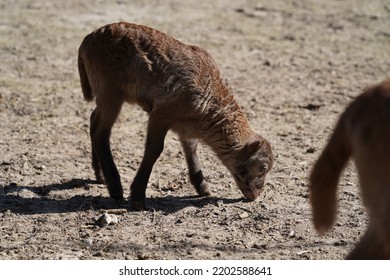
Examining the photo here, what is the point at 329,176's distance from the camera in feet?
15.2

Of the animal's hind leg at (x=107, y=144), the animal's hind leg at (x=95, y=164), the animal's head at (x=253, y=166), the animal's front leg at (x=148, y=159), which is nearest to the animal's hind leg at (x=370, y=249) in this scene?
the animal's head at (x=253, y=166)

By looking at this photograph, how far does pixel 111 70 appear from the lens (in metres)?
7.29

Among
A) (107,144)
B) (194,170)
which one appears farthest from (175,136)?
(107,144)

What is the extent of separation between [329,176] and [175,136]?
16.2 ft

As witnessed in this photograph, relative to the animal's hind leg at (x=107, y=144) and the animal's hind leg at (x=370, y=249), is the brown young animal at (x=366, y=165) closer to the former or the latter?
the animal's hind leg at (x=370, y=249)

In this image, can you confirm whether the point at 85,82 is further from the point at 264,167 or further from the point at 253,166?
the point at 264,167

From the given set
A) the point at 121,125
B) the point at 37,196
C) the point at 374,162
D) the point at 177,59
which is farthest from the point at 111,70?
the point at 374,162

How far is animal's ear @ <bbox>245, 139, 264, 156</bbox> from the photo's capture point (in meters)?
7.42

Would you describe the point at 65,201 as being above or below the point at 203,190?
below

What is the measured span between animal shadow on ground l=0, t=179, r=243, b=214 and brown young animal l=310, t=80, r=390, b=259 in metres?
2.73

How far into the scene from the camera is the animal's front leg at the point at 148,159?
7152 mm

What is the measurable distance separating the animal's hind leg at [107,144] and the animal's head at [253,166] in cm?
131

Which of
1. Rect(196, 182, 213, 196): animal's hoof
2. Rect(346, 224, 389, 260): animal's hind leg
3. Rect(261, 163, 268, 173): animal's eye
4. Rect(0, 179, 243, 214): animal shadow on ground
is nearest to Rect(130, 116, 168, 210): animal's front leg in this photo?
Rect(0, 179, 243, 214): animal shadow on ground

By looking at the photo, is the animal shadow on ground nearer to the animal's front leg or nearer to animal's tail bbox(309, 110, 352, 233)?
the animal's front leg
